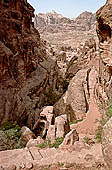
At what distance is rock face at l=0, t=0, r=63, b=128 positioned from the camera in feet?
49.8

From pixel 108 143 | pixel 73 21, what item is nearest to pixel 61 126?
pixel 108 143

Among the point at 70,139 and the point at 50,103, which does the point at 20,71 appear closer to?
the point at 50,103

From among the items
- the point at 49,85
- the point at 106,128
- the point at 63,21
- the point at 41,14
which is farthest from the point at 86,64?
the point at 41,14

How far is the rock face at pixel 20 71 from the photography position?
1519 cm

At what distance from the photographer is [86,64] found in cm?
1838

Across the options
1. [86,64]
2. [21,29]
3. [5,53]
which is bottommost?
[86,64]

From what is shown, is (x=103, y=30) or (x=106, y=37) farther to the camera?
(x=103, y=30)

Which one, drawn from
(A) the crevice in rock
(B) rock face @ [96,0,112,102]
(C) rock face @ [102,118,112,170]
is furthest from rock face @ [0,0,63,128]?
(C) rock face @ [102,118,112,170]

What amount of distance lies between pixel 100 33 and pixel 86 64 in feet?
28.8

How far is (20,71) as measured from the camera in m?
19.6

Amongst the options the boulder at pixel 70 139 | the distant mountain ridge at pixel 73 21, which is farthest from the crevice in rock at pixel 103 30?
the distant mountain ridge at pixel 73 21

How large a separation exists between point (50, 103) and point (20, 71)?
17.5 feet

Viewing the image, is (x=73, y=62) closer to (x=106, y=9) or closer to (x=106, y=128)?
(x=106, y=9)

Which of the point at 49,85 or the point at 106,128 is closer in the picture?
the point at 106,128
